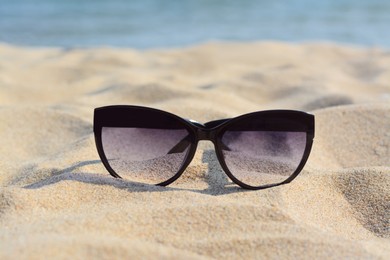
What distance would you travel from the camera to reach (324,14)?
811 cm

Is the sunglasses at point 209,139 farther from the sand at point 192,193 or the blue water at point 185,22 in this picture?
the blue water at point 185,22

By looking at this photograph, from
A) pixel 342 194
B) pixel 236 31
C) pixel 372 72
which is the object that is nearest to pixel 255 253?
pixel 342 194

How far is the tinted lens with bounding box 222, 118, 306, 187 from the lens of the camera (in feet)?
5.08

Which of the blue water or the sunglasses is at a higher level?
the sunglasses

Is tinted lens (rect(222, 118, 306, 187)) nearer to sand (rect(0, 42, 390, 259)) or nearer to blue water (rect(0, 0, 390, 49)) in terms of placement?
sand (rect(0, 42, 390, 259))

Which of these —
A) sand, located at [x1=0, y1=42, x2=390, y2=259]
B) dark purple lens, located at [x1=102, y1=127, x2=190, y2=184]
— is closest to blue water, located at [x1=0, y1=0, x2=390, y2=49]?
sand, located at [x1=0, y1=42, x2=390, y2=259]

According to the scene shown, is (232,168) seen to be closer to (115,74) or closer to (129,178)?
(129,178)

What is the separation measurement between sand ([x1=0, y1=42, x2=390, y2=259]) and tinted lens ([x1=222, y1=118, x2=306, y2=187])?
0.20 feet

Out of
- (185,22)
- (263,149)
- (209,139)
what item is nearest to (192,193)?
(209,139)

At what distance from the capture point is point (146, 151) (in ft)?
5.34

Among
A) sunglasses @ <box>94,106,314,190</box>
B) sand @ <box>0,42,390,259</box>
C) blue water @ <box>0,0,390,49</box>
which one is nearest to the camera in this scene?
sand @ <box>0,42,390,259</box>

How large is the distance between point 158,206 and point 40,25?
6605 millimetres

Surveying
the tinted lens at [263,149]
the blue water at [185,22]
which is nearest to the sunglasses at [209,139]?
the tinted lens at [263,149]

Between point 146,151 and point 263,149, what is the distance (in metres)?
0.37
